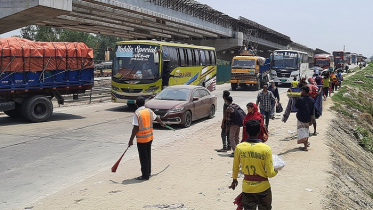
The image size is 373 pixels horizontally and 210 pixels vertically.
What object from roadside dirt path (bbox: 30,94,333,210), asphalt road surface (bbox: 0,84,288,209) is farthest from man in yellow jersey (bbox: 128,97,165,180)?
asphalt road surface (bbox: 0,84,288,209)

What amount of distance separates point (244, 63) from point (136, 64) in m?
15.3

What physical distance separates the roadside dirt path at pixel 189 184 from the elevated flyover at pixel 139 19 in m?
14.1

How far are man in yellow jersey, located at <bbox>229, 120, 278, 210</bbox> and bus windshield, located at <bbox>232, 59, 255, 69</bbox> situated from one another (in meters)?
28.2

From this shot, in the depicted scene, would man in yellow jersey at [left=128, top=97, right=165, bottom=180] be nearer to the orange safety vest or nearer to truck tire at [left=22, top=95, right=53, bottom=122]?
the orange safety vest

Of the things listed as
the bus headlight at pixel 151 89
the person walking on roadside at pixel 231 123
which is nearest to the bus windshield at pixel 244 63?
the bus headlight at pixel 151 89

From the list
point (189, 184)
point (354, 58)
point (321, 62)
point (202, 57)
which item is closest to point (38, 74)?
point (189, 184)

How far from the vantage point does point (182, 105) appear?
47.3ft

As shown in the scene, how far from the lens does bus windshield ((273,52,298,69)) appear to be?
116 feet

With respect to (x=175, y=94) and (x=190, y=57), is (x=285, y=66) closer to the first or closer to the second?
(x=190, y=57)

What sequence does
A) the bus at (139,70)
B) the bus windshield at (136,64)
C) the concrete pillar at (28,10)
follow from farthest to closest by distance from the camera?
the concrete pillar at (28,10) → the bus windshield at (136,64) → the bus at (139,70)

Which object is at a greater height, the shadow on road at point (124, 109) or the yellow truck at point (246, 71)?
the yellow truck at point (246, 71)

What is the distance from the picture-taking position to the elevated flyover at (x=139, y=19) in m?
21.6

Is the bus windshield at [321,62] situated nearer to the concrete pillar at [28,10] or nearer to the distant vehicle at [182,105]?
the concrete pillar at [28,10]

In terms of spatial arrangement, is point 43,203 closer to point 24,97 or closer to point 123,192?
point 123,192
